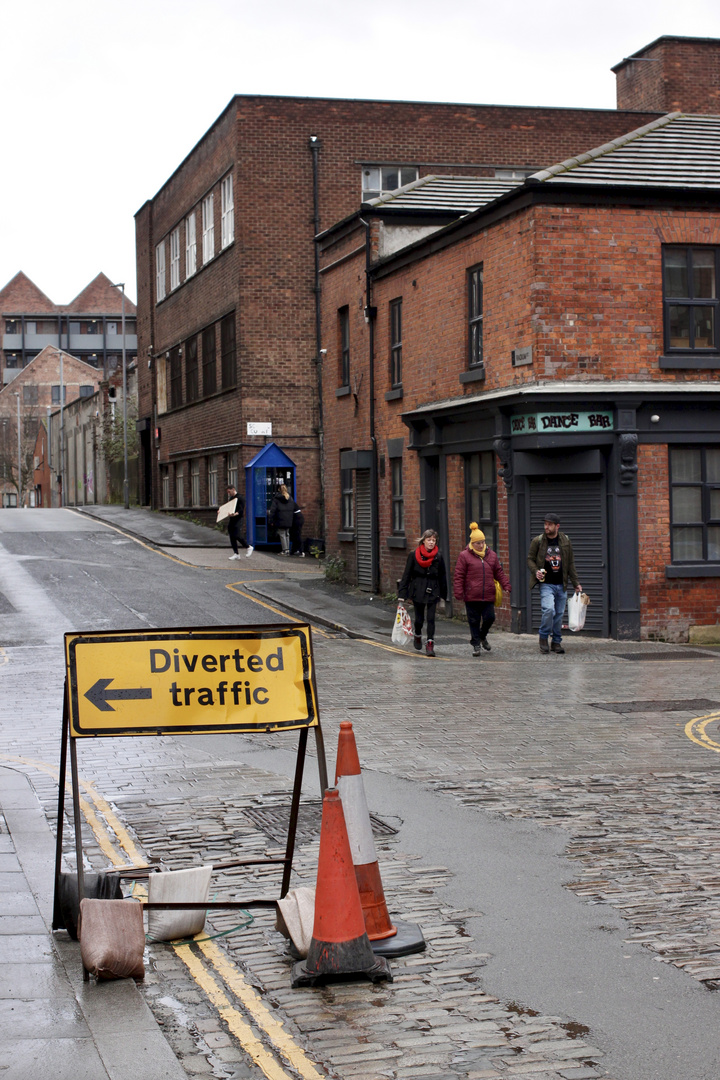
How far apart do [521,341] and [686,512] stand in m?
3.65

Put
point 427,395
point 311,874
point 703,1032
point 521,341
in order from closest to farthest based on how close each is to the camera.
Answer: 1. point 703,1032
2. point 311,874
3. point 521,341
4. point 427,395

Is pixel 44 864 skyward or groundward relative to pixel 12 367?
groundward

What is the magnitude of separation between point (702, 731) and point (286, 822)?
4.85 meters

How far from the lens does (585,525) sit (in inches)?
733

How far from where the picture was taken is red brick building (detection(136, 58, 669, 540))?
3472 centimetres

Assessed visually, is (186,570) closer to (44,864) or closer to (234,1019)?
(44,864)

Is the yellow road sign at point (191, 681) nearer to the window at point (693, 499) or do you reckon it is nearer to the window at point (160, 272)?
the window at point (693, 499)

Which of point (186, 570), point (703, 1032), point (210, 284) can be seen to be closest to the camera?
point (703, 1032)

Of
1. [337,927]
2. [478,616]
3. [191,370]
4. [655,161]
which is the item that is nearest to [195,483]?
[191,370]

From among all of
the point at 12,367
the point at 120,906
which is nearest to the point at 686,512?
the point at 120,906

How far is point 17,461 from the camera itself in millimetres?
99812

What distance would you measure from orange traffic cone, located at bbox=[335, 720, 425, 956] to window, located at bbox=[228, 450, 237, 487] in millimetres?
30992

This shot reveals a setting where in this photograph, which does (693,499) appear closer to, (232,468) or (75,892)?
(75,892)

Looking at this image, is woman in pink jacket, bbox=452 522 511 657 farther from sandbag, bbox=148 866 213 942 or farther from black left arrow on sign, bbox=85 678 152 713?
black left arrow on sign, bbox=85 678 152 713
